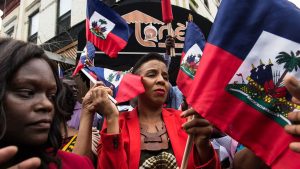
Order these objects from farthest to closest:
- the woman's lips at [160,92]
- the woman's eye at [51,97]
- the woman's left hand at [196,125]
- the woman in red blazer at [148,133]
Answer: the woman's lips at [160,92] < the woman in red blazer at [148,133] < the woman's left hand at [196,125] < the woman's eye at [51,97]

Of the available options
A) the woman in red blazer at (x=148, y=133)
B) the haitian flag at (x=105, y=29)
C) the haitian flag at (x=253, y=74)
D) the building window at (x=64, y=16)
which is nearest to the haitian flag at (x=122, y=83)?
the woman in red blazer at (x=148, y=133)

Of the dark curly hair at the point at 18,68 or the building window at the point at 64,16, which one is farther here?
the building window at the point at 64,16

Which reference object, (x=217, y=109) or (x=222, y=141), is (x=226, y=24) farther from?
(x=222, y=141)

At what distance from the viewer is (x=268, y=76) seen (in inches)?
65.1

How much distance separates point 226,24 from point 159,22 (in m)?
5.67

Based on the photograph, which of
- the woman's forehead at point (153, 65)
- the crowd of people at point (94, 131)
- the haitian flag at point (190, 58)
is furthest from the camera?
the woman's forehead at point (153, 65)

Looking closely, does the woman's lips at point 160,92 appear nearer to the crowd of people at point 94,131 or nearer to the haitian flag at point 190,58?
the crowd of people at point 94,131

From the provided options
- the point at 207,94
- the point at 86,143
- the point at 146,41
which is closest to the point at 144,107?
the point at 86,143

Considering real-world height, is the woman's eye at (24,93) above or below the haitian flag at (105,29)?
below

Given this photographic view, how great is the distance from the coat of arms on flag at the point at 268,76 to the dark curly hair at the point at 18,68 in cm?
88

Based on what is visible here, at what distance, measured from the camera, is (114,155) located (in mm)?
2254

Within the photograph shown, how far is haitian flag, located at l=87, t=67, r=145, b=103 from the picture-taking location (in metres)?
2.94

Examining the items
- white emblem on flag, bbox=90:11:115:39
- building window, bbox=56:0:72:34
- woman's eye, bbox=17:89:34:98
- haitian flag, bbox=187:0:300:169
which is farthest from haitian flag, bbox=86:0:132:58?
building window, bbox=56:0:72:34

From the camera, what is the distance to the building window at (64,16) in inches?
492
